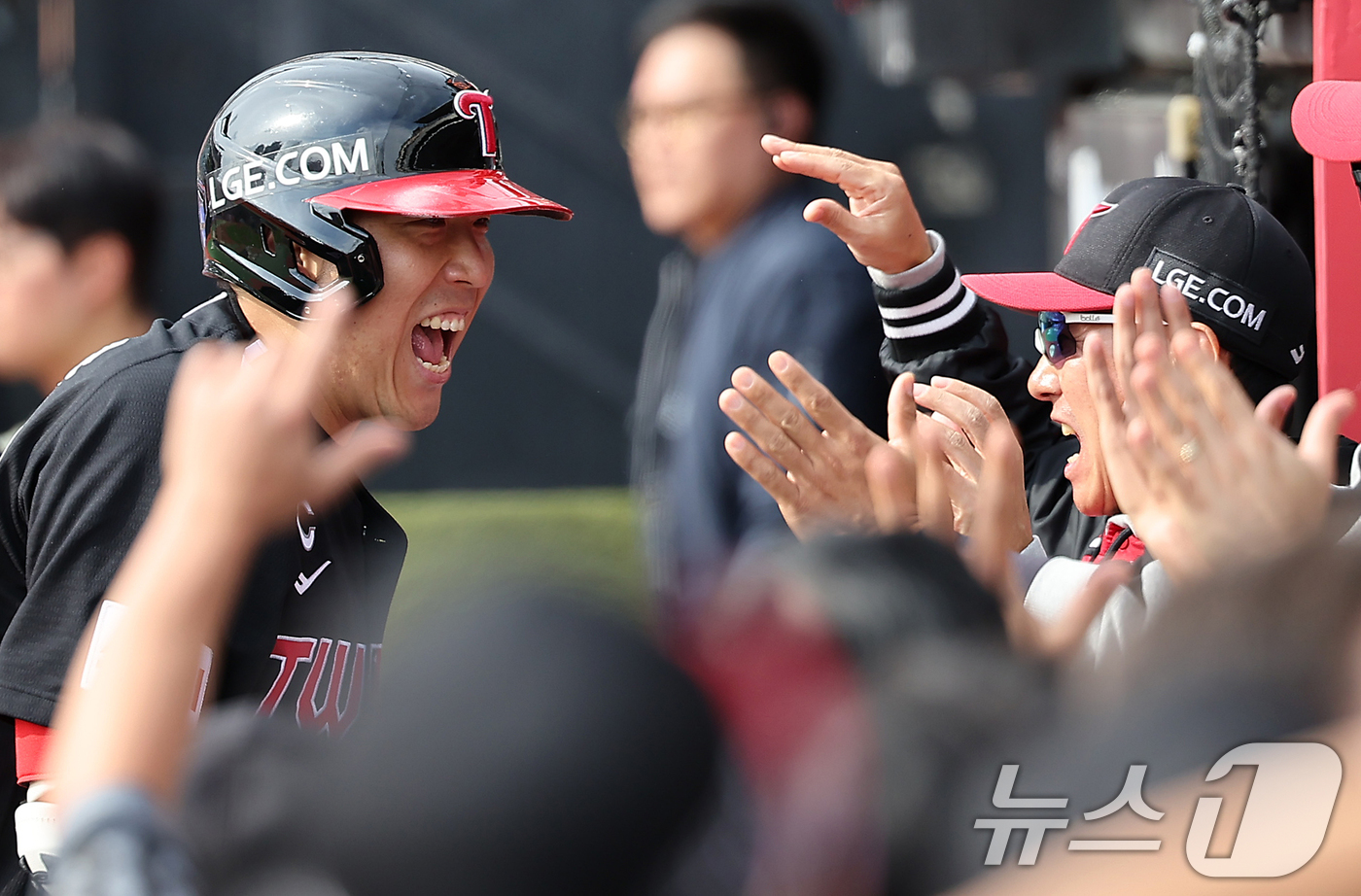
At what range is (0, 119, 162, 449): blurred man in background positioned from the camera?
11.9ft

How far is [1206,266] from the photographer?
2604 mm

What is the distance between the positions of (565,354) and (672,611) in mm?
8684

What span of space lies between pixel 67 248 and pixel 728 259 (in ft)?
5.64

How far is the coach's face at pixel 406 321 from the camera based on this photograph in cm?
254

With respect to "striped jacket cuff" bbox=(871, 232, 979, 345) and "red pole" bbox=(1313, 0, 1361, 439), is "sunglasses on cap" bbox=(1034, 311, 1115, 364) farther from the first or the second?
"red pole" bbox=(1313, 0, 1361, 439)

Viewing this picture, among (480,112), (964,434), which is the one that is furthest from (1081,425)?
(480,112)

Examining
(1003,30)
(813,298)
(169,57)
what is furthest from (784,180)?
(169,57)

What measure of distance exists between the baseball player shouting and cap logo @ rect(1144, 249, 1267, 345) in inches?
46.5

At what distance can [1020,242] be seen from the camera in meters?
9.77

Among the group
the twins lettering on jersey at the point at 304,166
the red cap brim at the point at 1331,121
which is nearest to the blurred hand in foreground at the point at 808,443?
the twins lettering on jersey at the point at 304,166

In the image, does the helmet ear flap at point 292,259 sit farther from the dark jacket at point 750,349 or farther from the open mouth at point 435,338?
the dark jacket at point 750,349

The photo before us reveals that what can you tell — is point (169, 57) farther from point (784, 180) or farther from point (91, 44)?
point (784, 180)

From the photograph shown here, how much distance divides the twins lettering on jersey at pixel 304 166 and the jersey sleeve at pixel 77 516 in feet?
1.74

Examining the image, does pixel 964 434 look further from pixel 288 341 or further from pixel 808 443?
pixel 288 341
